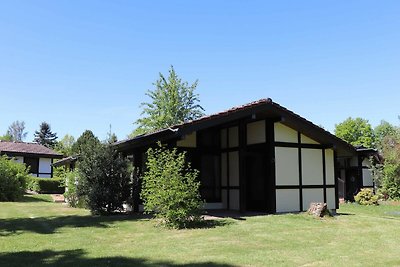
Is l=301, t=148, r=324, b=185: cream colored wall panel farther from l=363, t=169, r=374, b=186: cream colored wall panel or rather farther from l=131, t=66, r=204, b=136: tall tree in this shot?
l=131, t=66, r=204, b=136: tall tree

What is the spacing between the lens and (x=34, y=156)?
35.7 metres

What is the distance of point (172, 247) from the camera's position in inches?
310

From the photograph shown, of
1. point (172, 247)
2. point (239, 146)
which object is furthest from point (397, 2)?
point (172, 247)

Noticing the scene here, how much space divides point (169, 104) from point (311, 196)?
3049 centimetres

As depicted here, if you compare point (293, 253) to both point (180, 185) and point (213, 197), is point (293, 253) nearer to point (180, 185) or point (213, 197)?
point (180, 185)

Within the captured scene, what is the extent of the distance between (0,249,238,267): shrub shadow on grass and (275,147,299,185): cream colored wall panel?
26.6 ft

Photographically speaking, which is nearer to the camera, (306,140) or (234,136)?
(306,140)

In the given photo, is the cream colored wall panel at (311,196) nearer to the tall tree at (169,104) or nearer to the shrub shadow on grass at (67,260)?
the shrub shadow on grass at (67,260)

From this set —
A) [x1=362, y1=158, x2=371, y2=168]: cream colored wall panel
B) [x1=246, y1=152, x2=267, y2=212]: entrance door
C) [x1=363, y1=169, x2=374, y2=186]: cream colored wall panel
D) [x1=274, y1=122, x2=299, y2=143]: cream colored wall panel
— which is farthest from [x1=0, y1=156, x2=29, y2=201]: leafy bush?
[x1=362, y1=158, x2=371, y2=168]: cream colored wall panel

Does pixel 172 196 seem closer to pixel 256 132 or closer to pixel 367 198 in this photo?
pixel 256 132

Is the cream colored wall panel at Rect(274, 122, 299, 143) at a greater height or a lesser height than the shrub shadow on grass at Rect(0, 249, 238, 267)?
greater

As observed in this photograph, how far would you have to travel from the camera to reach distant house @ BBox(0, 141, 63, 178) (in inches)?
1382

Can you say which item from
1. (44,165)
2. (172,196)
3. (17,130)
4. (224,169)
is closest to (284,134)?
(224,169)

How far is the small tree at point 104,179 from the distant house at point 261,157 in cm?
75
